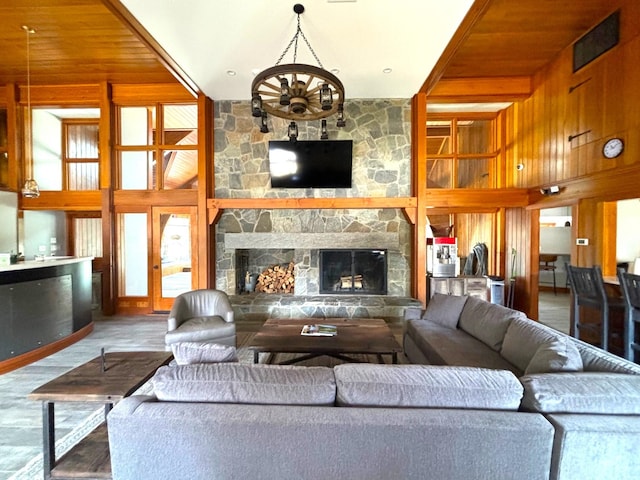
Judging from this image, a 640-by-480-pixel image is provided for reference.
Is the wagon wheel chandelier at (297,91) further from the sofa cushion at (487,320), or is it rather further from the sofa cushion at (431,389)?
the sofa cushion at (487,320)

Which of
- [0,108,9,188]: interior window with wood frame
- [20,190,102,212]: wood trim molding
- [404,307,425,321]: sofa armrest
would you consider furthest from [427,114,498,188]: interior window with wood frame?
[0,108,9,188]: interior window with wood frame

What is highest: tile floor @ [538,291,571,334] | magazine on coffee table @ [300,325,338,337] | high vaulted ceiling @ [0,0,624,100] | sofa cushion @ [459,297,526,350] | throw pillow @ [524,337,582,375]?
high vaulted ceiling @ [0,0,624,100]

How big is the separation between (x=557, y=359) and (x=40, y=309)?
16.4 ft

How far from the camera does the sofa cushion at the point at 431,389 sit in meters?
1.33

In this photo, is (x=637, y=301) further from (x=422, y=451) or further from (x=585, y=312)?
(x=422, y=451)

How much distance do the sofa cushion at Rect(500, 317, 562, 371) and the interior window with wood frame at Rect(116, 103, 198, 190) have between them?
5165 mm

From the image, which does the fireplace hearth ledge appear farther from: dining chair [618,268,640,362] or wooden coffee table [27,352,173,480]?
wooden coffee table [27,352,173,480]

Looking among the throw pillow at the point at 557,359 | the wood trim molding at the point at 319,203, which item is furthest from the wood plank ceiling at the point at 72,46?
the throw pillow at the point at 557,359

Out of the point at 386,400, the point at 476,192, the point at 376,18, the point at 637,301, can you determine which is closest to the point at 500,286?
the point at 476,192

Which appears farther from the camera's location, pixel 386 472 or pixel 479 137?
pixel 479 137

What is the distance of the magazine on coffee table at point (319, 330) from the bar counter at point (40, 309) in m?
3.11

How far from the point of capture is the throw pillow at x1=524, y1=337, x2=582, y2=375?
65.9 inches

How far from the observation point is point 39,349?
355 cm

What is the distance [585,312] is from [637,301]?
50.0 inches
